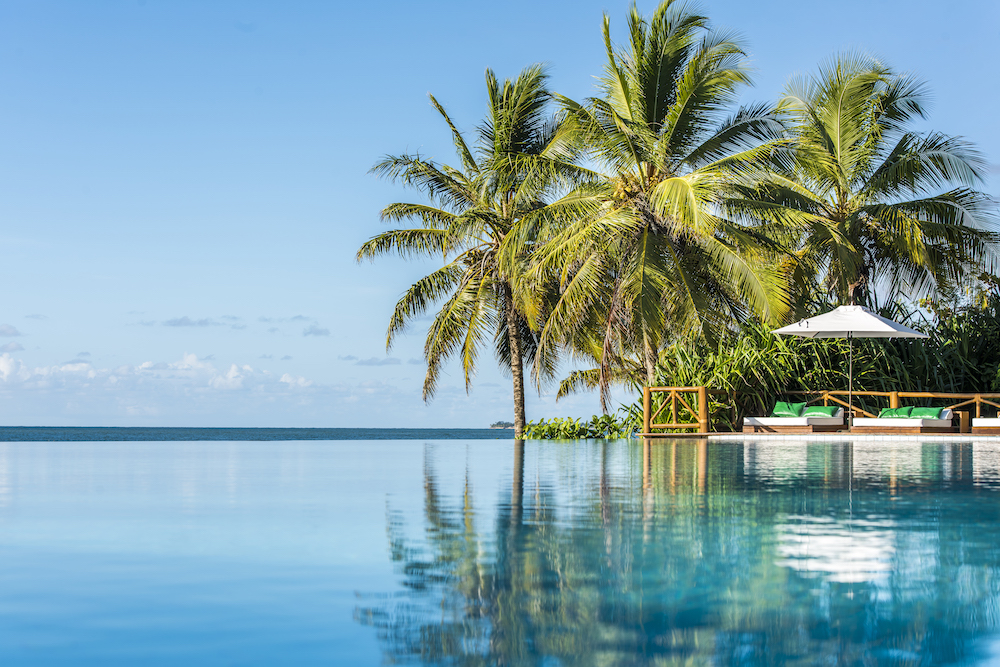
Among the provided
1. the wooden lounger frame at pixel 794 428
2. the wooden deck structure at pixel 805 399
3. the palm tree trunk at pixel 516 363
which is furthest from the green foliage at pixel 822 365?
the palm tree trunk at pixel 516 363

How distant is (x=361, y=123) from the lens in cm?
1942

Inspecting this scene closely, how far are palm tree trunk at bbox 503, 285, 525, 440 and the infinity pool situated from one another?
14333mm

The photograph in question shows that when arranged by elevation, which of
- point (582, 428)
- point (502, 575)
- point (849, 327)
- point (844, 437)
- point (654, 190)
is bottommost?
point (582, 428)

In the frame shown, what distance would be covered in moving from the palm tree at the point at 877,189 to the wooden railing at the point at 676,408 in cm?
452

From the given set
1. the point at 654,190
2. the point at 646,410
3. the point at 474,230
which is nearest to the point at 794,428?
the point at 646,410

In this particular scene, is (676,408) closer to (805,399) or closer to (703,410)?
(703,410)

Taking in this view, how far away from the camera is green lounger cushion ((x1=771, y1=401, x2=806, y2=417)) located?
1572cm

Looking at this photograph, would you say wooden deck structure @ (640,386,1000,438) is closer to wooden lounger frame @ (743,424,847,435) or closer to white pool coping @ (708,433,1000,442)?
wooden lounger frame @ (743,424,847,435)

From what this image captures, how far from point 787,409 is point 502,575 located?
14059 mm

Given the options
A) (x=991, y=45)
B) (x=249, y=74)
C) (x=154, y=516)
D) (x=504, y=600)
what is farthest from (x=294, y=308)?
(x=504, y=600)

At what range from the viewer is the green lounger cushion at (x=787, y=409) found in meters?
15.7

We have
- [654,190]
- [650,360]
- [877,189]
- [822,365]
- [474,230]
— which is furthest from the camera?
[474,230]

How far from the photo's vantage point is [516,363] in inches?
797

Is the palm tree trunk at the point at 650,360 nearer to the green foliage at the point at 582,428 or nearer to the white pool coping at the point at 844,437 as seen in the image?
the green foliage at the point at 582,428
